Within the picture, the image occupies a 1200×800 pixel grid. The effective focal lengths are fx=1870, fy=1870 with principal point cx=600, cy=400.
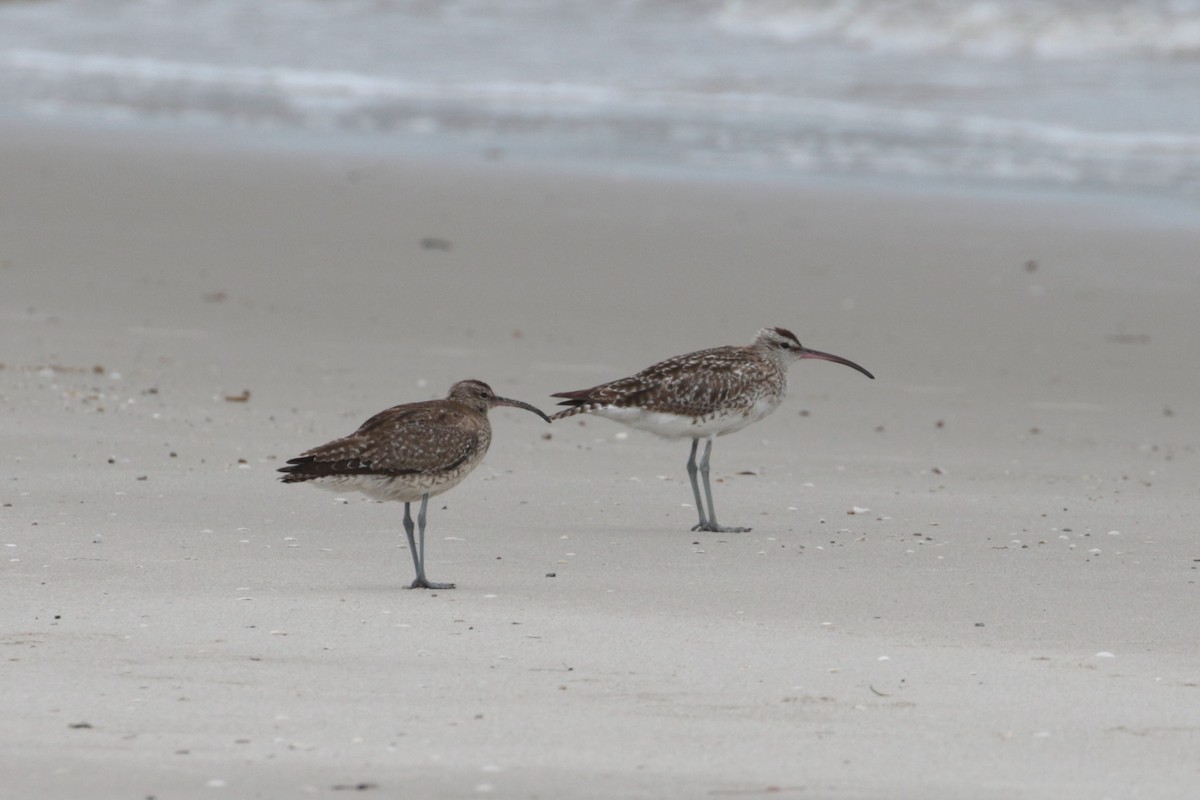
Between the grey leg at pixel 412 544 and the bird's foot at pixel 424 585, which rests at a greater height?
the grey leg at pixel 412 544

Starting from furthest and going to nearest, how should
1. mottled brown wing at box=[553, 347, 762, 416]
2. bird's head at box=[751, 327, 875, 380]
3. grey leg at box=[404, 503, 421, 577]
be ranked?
bird's head at box=[751, 327, 875, 380] < mottled brown wing at box=[553, 347, 762, 416] < grey leg at box=[404, 503, 421, 577]

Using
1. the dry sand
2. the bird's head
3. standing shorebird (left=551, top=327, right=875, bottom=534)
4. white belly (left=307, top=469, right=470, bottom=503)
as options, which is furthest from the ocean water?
white belly (left=307, top=469, right=470, bottom=503)

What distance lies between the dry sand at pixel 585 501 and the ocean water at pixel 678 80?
2.53 m

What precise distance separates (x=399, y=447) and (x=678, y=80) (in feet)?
58.5

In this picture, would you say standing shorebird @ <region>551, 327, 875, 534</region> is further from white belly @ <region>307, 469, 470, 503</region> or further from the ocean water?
the ocean water

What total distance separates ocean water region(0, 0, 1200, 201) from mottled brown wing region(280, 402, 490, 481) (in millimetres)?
11361

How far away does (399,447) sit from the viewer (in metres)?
6.88

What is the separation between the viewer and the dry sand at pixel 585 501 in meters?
4.79

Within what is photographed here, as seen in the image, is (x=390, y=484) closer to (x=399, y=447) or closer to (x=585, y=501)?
(x=399, y=447)

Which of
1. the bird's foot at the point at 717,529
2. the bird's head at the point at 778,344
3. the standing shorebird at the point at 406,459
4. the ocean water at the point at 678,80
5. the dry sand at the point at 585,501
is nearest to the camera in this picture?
the dry sand at the point at 585,501

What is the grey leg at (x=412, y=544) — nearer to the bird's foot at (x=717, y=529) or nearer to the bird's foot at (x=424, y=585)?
the bird's foot at (x=424, y=585)

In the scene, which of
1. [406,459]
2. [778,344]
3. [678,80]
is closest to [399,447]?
[406,459]

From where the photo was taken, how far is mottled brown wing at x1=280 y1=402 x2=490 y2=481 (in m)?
6.76

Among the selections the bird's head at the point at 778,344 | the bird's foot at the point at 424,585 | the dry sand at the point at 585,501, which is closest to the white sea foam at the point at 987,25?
the dry sand at the point at 585,501
